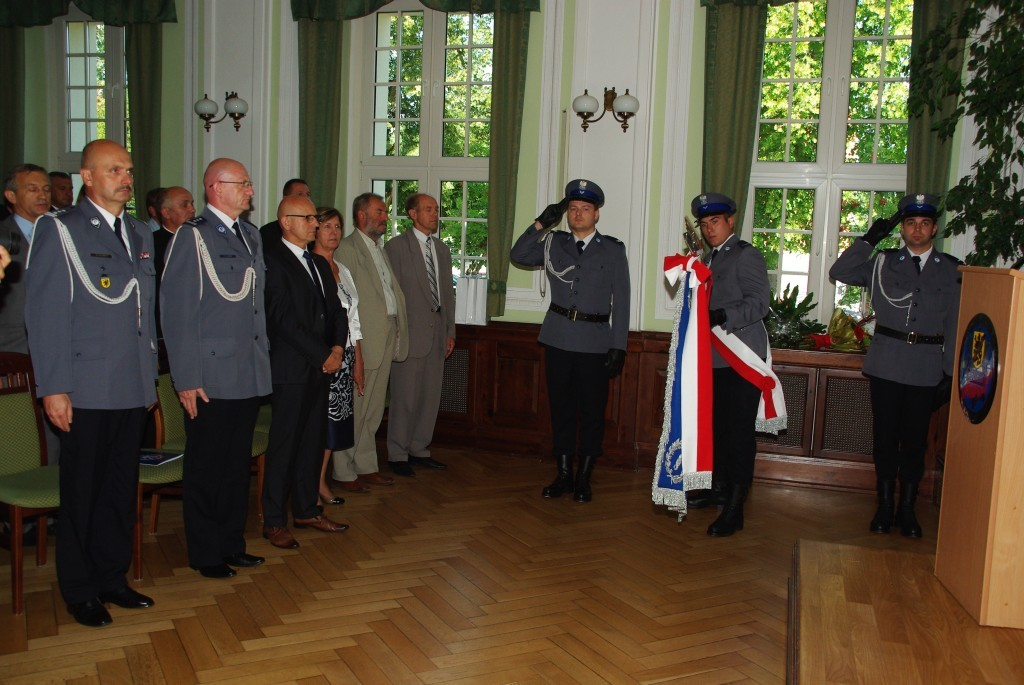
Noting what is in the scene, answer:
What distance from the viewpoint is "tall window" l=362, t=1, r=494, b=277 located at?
6.26m

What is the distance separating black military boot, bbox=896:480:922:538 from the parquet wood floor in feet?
0.24

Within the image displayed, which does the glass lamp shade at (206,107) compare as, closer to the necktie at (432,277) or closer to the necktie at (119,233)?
the necktie at (432,277)

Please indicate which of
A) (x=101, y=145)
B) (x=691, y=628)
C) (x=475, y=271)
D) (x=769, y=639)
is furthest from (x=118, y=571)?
(x=475, y=271)

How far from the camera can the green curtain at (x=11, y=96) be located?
271 inches

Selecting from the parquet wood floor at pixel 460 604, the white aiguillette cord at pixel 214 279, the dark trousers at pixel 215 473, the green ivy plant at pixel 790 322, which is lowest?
the parquet wood floor at pixel 460 604

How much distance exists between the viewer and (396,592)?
133 inches

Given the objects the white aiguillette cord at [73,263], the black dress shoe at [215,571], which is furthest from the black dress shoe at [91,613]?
the white aiguillette cord at [73,263]

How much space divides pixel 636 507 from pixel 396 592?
1.70 metres

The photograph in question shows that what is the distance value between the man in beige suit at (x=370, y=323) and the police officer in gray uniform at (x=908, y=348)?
8.14 ft

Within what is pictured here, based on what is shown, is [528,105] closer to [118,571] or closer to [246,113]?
[246,113]

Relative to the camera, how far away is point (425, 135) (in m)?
6.37

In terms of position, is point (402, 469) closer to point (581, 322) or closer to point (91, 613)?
point (581, 322)

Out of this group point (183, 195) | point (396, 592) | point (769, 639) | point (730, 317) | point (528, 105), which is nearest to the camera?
point (769, 639)

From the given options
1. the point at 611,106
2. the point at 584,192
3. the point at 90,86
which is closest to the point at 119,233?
the point at 584,192
